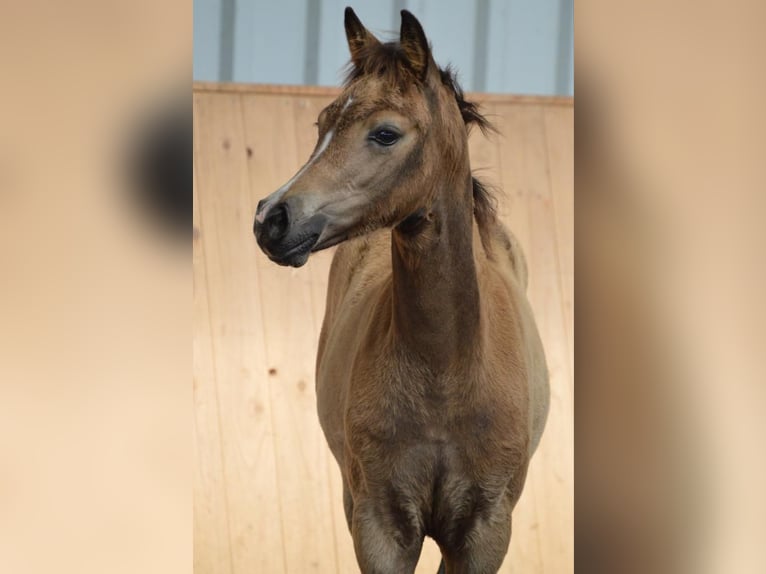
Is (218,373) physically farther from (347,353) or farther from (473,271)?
(473,271)

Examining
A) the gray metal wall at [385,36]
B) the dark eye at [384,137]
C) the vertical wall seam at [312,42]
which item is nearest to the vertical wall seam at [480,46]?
the gray metal wall at [385,36]

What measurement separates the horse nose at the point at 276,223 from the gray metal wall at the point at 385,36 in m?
0.38

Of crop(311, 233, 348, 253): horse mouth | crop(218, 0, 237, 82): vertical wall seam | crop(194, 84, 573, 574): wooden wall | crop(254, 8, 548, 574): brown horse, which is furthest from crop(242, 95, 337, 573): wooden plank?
crop(311, 233, 348, 253): horse mouth

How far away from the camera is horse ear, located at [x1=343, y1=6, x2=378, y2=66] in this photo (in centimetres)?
103

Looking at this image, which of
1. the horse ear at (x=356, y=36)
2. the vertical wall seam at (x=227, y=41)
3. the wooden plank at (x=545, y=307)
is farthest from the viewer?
the wooden plank at (x=545, y=307)

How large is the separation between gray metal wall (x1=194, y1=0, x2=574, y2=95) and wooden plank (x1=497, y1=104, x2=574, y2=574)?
71 millimetres

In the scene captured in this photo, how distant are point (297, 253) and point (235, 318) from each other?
1.65ft

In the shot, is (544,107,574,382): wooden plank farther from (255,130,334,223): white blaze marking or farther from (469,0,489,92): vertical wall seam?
(255,130,334,223): white blaze marking

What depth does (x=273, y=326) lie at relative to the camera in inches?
56.3

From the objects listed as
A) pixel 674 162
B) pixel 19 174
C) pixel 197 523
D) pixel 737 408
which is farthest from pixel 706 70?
pixel 197 523

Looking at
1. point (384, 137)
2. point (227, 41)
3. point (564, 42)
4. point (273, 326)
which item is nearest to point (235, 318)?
point (273, 326)

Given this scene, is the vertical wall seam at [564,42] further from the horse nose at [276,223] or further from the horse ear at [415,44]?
the horse nose at [276,223]

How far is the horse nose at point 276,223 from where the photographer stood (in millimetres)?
920

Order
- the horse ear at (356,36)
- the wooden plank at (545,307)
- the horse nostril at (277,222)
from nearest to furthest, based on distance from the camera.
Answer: the horse nostril at (277,222)
the horse ear at (356,36)
the wooden plank at (545,307)
